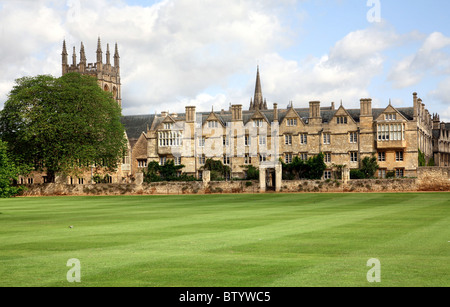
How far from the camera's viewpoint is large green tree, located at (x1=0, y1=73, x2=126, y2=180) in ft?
207

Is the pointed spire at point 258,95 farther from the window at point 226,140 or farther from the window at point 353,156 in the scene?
the window at point 353,156

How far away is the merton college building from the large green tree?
37.9 feet

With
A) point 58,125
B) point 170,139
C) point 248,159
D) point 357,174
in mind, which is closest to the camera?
point 58,125

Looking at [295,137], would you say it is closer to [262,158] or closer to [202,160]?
[262,158]

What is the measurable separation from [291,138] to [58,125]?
28184mm

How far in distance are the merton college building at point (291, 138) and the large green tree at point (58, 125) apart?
11551 mm

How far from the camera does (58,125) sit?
63.2 m

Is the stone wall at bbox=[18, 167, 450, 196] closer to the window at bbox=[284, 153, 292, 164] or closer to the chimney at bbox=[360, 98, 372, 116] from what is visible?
the window at bbox=[284, 153, 292, 164]

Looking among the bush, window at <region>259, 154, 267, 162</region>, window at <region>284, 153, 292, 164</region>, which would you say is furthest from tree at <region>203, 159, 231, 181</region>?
the bush

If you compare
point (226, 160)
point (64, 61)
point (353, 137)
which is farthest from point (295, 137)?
point (64, 61)

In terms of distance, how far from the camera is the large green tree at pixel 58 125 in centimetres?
6309

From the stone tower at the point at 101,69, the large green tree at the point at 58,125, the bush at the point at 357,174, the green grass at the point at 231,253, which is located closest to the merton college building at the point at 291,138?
the bush at the point at 357,174
